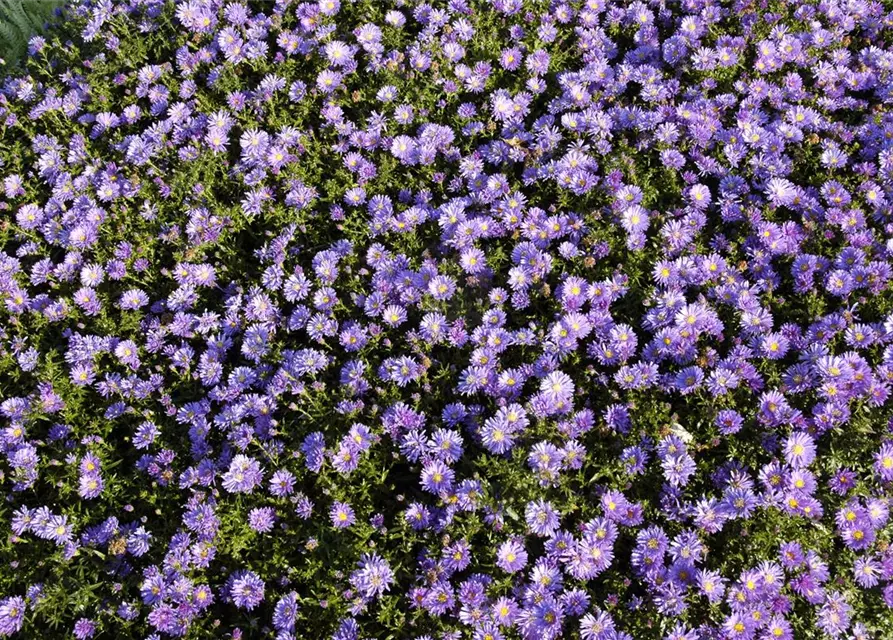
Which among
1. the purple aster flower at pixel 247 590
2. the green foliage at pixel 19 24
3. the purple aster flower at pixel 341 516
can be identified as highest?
the green foliage at pixel 19 24

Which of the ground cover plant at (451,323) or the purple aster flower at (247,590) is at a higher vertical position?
the ground cover plant at (451,323)

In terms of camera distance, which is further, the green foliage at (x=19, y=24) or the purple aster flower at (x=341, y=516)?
the green foliage at (x=19, y=24)

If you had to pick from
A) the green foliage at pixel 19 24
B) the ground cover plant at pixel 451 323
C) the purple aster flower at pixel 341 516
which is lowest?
the purple aster flower at pixel 341 516

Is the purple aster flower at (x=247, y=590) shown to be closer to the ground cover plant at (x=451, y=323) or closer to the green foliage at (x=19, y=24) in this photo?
the ground cover plant at (x=451, y=323)

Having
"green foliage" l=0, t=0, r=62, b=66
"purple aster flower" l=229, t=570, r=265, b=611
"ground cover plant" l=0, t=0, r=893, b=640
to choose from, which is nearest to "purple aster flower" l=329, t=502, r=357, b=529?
"ground cover plant" l=0, t=0, r=893, b=640

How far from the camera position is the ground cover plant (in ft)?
8.89

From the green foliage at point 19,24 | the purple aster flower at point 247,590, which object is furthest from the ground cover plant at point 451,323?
the green foliage at point 19,24

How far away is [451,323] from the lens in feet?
10.6

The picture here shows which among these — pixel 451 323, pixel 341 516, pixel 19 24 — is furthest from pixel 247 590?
pixel 19 24

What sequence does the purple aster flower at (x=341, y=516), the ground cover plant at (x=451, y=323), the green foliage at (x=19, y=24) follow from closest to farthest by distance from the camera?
the ground cover plant at (x=451, y=323) → the purple aster flower at (x=341, y=516) → the green foliage at (x=19, y=24)

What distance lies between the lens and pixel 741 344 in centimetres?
305

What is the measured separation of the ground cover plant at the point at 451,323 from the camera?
8.89 ft

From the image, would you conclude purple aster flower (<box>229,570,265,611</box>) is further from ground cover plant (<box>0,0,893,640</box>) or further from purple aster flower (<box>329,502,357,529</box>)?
purple aster flower (<box>329,502,357,529</box>)

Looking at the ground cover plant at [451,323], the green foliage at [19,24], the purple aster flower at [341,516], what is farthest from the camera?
the green foliage at [19,24]
